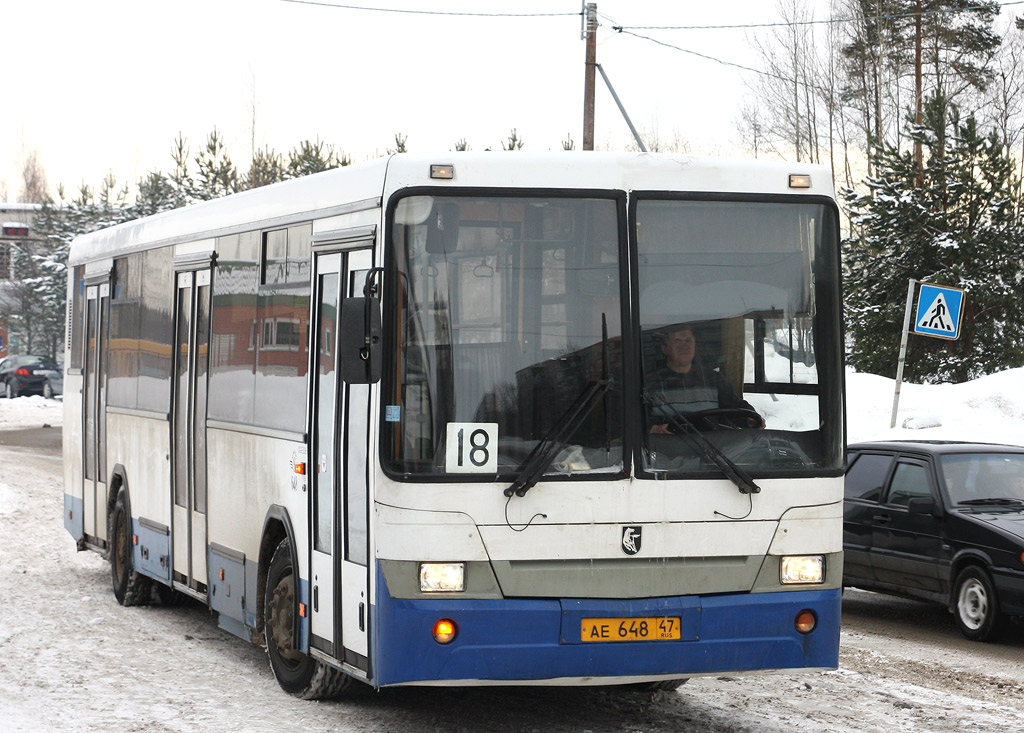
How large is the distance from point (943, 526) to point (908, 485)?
650mm

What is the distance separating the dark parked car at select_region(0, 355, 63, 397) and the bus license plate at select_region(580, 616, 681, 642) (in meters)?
46.3

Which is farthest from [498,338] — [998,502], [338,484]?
[998,502]

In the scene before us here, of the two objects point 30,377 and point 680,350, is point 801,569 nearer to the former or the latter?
point 680,350

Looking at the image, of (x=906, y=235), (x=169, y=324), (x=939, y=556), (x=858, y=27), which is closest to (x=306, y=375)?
(x=169, y=324)

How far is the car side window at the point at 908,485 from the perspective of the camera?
11.9 m

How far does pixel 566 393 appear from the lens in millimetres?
6648

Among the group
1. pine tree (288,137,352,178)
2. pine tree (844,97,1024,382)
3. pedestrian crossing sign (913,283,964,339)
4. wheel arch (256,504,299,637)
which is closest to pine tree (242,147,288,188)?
pine tree (288,137,352,178)

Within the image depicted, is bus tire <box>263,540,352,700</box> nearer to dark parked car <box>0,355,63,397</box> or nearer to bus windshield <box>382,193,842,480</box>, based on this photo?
bus windshield <box>382,193,842,480</box>

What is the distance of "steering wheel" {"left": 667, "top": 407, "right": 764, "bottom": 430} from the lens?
22.2 feet

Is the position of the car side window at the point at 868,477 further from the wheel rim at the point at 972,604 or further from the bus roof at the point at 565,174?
the bus roof at the point at 565,174

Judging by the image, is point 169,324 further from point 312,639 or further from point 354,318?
point 354,318

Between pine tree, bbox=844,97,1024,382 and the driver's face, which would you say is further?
pine tree, bbox=844,97,1024,382

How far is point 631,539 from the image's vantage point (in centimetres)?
664

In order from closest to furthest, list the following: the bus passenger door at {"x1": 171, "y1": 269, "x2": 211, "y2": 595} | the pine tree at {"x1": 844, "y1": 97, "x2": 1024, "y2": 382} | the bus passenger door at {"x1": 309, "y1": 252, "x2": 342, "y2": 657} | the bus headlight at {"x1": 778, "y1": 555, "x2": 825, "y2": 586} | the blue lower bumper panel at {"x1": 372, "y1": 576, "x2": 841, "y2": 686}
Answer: the blue lower bumper panel at {"x1": 372, "y1": 576, "x2": 841, "y2": 686} → the bus headlight at {"x1": 778, "y1": 555, "x2": 825, "y2": 586} → the bus passenger door at {"x1": 309, "y1": 252, "x2": 342, "y2": 657} → the bus passenger door at {"x1": 171, "y1": 269, "x2": 211, "y2": 595} → the pine tree at {"x1": 844, "y1": 97, "x2": 1024, "y2": 382}
